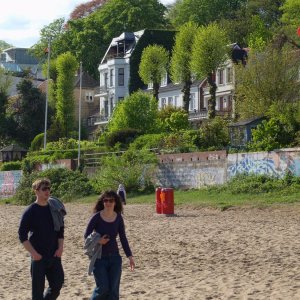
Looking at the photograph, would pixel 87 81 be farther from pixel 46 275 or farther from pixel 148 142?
pixel 46 275

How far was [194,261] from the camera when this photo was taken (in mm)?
18141

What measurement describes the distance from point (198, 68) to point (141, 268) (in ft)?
152

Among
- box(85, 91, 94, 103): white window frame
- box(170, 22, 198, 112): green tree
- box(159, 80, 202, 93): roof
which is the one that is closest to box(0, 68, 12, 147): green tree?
box(85, 91, 94, 103): white window frame

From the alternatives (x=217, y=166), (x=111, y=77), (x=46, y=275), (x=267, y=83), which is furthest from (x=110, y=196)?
(x=111, y=77)

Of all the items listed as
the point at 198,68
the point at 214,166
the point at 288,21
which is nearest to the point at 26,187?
the point at 214,166

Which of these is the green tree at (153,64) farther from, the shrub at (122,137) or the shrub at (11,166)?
the shrub at (11,166)

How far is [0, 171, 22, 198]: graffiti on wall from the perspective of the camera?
5672cm

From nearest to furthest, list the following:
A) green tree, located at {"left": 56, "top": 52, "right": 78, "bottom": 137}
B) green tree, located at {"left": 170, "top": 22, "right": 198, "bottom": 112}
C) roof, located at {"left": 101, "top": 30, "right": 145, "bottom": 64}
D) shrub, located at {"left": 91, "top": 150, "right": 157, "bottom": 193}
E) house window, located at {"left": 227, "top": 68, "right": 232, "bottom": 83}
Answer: shrub, located at {"left": 91, "top": 150, "right": 157, "bottom": 193}
green tree, located at {"left": 170, "top": 22, "right": 198, "bottom": 112}
house window, located at {"left": 227, "top": 68, "right": 232, "bottom": 83}
green tree, located at {"left": 56, "top": 52, "right": 78, "bottom": 137}
roof, located at {"left": 101, "top": 30, "right": 145, "bottom": 64}

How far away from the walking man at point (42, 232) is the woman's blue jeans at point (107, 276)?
21.6 inches

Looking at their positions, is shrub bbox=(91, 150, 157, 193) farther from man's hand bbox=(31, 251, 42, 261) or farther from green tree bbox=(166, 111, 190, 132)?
man's hand bbox=(31, 251, 42, 261)

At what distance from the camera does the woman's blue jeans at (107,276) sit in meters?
11.0

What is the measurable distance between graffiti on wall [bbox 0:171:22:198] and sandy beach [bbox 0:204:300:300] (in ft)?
89.7

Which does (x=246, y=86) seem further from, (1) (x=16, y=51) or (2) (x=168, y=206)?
(1) (x=16, y=51)

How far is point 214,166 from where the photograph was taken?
42.3 meters
